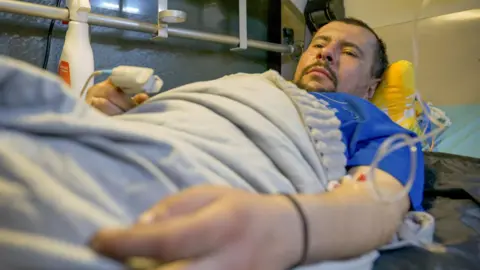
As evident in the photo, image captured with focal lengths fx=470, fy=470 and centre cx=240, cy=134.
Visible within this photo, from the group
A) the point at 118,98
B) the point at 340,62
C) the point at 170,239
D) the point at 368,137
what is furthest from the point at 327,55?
the point at 170,239

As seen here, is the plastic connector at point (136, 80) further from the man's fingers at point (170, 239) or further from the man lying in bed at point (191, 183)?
the man's fingers at point (170, 239)

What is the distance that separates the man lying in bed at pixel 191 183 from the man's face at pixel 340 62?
458mm

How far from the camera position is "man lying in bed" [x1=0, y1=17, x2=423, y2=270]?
336 millimetres

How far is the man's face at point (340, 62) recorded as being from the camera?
1197 mm

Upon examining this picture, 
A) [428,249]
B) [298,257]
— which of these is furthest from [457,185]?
[298,257]

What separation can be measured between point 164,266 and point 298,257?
0.17 metres

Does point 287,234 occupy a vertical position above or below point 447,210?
above

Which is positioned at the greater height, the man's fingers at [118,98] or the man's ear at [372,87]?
the man's fingers at [118,98]

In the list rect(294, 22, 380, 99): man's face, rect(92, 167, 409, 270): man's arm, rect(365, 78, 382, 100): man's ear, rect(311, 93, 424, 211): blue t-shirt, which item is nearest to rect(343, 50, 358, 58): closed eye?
rect(294, 22, 380, 99): man's face

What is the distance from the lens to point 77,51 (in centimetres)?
112

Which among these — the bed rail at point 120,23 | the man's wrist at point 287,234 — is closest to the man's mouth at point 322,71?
the bed rail at point 120,23

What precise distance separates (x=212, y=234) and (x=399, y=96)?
1.06 m

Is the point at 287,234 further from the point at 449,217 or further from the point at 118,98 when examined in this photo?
the point at 449,217

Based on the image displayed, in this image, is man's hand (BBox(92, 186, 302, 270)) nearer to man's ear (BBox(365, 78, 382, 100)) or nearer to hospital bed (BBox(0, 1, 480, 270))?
hospital bed (BBox(0, 1, 480, 270))
